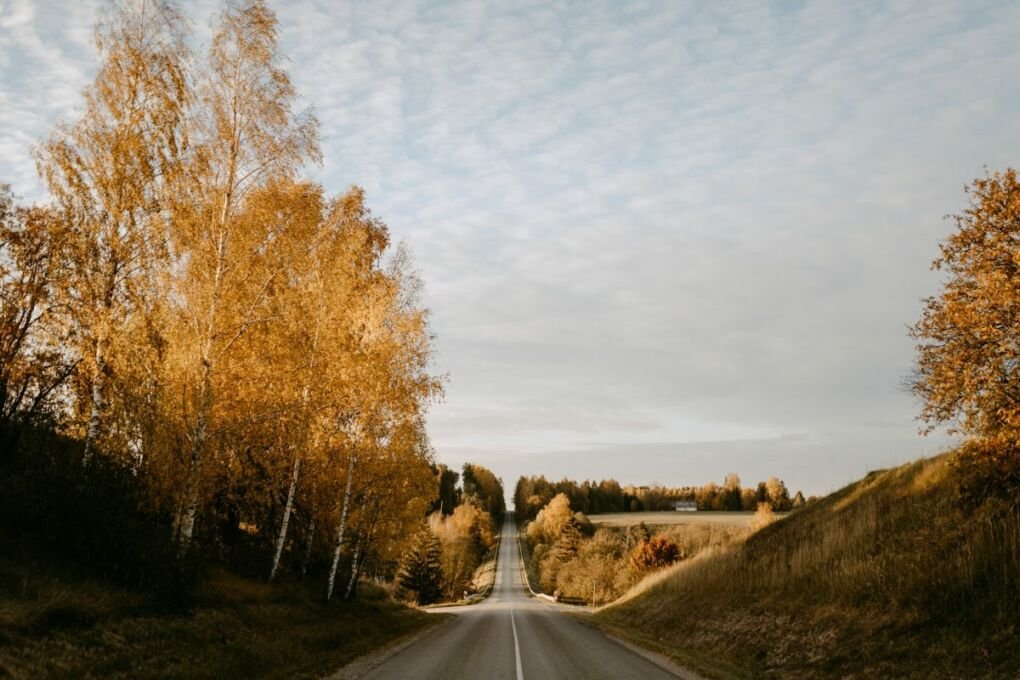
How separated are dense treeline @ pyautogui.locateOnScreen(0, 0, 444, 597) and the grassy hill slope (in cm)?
1347

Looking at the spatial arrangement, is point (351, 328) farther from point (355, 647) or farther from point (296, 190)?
point (355, 647)

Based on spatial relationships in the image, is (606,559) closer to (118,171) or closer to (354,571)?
(354,571)

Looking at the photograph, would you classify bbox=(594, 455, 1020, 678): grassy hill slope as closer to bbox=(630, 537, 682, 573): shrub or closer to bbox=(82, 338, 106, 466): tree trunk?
bbox=(82, 338, 106, 466): tree trunk

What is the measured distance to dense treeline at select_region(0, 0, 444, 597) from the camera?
1402 centimetres

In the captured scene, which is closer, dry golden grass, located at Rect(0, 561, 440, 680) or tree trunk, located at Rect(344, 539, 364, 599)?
dry golden grass, located at Rect(0, 561, 440, 680)

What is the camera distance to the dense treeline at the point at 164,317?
46.0 feet

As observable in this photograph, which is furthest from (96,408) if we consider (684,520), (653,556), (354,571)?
(684,520)

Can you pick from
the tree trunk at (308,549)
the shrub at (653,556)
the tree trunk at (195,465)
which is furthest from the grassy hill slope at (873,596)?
the shrub at (653,556)

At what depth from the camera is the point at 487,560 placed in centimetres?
13312

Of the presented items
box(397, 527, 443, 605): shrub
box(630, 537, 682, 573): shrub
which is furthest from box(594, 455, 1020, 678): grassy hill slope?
box(397, 527, 443, 605): shrub

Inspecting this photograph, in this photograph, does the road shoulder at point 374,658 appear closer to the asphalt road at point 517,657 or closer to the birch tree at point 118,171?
the asphalt road at point 517,657

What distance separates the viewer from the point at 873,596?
15.7 metres

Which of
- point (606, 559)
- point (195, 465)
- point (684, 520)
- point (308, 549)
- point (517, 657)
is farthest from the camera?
point (684, 520)

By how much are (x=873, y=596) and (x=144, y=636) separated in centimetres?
1669
